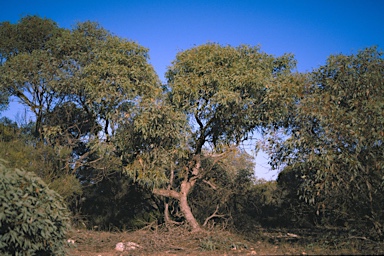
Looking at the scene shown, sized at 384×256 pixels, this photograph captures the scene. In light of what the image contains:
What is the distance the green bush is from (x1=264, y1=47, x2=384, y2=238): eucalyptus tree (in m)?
4.85

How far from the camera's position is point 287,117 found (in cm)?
938

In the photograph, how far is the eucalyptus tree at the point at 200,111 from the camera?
34.5 feet

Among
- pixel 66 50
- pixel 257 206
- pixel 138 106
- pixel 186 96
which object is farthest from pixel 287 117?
pixel 66 50

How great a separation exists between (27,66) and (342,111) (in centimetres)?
1081

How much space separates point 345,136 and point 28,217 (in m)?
5.69

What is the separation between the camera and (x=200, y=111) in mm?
11406

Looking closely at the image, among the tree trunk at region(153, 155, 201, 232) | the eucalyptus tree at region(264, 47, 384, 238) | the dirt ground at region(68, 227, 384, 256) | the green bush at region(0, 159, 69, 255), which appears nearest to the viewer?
the green bush at region(0, 159, 69, 255)

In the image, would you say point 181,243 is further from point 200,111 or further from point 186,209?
point 200,111

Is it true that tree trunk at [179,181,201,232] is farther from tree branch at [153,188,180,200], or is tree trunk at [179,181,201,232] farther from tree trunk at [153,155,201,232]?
tree branch at [153,188,180,200]

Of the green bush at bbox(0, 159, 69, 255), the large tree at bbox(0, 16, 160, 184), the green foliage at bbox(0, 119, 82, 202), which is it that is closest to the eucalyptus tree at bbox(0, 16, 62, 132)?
the large tree at bbox(0, 16, 160, 184)

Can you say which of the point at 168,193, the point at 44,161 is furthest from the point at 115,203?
the point at 168,193

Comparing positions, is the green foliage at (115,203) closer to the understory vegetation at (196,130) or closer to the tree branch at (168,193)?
the understory vegetation at (196,130)

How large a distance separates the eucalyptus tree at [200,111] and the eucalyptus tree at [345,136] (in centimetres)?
222

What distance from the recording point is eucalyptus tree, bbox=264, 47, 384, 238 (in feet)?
23.9
